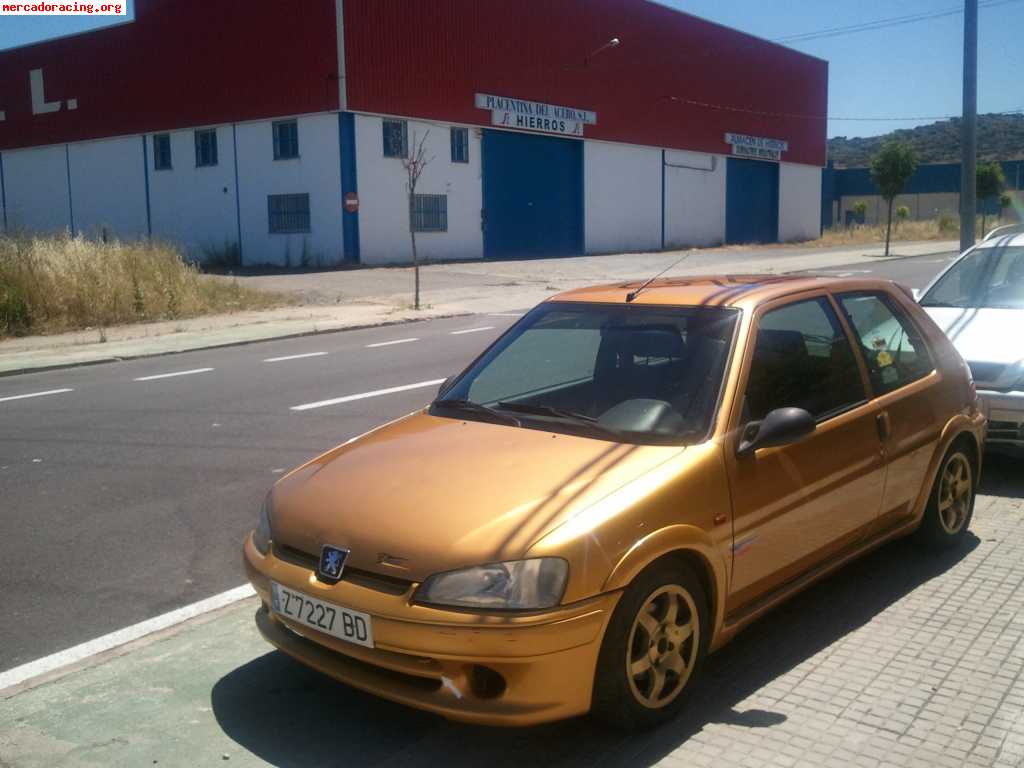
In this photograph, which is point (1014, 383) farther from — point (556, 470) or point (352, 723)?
Result: point (352, 723)

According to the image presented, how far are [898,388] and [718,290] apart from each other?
3.77 feet

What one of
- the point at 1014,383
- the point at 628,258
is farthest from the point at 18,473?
the point at 628,258

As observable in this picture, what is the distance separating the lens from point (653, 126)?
44.7 meters

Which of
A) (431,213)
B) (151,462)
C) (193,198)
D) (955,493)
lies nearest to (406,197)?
(431,213)

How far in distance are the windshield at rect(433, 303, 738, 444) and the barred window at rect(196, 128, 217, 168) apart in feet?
108

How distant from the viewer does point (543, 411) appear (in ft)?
14.6

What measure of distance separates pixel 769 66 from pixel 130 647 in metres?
52.1

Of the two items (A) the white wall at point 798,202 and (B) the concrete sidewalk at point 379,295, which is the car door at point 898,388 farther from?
(A) the white wall at point 798,202

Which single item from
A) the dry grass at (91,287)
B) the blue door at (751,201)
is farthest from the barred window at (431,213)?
the blue door at (751,201)

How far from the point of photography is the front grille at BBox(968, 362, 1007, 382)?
6.98 meters

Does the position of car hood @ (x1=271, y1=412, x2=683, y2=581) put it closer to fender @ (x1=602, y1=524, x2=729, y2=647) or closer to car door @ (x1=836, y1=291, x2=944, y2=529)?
fender @ (x1=602, y1=524, x2=729, y2=647)

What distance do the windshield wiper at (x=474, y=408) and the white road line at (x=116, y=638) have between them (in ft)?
4.57

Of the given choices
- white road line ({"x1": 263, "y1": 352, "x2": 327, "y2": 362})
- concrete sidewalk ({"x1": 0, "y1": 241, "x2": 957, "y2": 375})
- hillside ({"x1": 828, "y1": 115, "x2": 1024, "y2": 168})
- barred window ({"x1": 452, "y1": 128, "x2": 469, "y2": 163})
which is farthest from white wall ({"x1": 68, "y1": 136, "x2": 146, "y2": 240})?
hillside ({"x1": 828, "y1": 115, "x2": 1024, "y2": 168})

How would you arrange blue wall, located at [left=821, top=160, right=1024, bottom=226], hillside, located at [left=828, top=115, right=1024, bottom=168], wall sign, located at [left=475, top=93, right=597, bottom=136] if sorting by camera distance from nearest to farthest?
wall sign, located at [left=475, top=93, right=597, bottom=136] < blue wall, located at [left=821, top=160, right=1024, bottom=226] < hillside, located at [left=828, top=115, right=1024, bottom=168]
